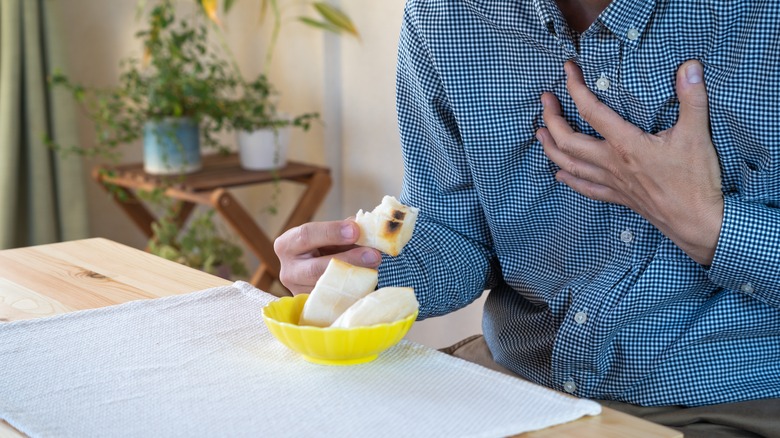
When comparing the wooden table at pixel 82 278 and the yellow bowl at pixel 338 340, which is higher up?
Answer: the yellow bowl at pixel 338 340

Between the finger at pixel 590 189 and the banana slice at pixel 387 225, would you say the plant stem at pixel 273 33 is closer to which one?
the finger at pixel 590 189

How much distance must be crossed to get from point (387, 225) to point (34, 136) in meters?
2.00

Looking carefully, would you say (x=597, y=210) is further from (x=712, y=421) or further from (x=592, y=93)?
(x=712, y=421)

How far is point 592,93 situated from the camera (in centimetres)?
103

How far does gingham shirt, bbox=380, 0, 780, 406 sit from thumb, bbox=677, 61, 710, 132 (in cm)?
1

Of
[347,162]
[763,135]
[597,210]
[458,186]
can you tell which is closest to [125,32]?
[347,162]

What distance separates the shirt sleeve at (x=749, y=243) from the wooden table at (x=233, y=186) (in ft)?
4.95

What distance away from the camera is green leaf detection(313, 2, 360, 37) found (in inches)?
93.4

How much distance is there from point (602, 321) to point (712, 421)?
0.52 ft

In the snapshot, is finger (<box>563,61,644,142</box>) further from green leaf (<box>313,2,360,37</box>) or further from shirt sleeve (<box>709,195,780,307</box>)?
green leaf (<box>313,2,360,37</box>)

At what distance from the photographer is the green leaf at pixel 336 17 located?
2.37 meters

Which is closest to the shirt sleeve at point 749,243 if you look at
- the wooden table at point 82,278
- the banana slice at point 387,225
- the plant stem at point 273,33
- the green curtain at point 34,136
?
the banana slice at point 387,225

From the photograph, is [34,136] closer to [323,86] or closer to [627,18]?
[323,86]

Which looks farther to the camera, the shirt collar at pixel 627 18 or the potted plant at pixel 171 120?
the potted plant at pixel 171 120
